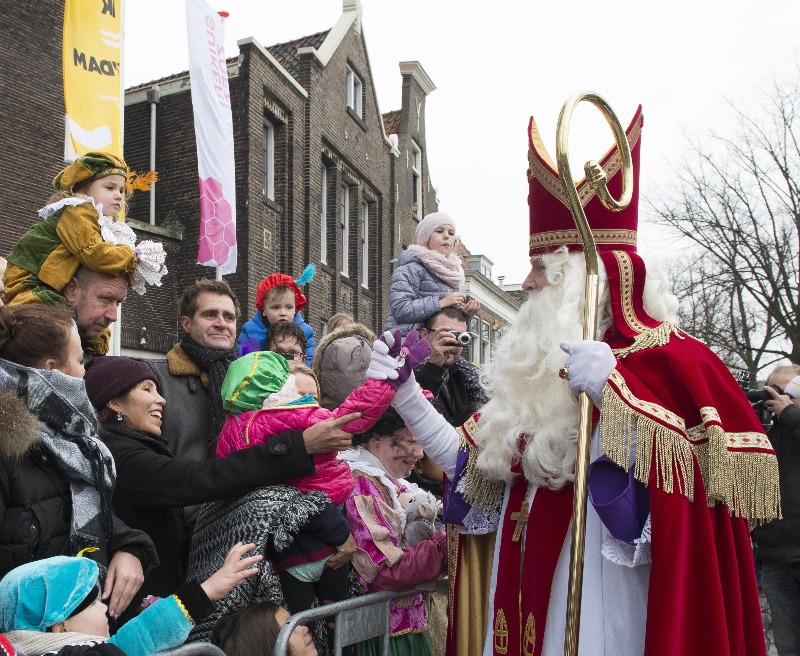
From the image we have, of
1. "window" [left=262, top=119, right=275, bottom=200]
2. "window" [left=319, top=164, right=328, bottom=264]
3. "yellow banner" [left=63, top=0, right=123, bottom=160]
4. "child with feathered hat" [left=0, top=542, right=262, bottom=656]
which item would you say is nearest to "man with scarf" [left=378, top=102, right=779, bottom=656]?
"child with feathered hat" [left=0, top=542, right=262, bottom=656]

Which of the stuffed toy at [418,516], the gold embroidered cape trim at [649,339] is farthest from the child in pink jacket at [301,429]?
the gold embroidered cape trim at [649,339]

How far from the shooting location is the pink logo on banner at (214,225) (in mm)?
10773

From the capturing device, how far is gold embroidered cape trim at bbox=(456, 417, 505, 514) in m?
2.81

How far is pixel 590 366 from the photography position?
231cm

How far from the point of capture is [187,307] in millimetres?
3693

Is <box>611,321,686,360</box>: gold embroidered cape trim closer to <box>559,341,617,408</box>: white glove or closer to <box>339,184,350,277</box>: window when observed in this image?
<box>559,341,617,408</box>: white glove

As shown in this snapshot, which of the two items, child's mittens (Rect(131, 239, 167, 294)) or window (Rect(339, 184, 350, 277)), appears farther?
window (Rect(339, 184, 350, 277))

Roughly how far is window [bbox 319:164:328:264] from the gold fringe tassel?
14729 millimetres

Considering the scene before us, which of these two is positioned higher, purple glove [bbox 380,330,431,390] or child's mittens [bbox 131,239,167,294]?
child's mittens [bbox 131,239,167,294]

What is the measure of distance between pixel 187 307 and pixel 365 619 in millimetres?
1583

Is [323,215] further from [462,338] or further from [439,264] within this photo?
[462,338]

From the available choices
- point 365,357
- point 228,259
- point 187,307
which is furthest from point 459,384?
point 228,259

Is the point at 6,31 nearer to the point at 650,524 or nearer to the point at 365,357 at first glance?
the point at 365,357

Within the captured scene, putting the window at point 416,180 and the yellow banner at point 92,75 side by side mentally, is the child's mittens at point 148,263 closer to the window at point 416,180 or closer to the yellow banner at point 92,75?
the yellow banner at point 92,75
